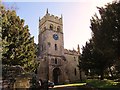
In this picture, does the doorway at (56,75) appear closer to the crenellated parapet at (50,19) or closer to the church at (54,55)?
the church at (54,55)

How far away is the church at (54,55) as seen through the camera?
4706cm

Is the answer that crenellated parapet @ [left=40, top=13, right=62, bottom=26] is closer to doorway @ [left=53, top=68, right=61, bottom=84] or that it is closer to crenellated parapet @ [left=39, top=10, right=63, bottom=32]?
crenellated parapet @ [left=39, top=10, right=63, bottom=32]

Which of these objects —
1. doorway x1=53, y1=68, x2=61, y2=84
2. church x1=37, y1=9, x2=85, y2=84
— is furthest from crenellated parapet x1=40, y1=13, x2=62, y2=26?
doorway x1=53, y1=68, x2=61, y2=84

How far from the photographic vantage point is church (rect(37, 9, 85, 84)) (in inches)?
1853

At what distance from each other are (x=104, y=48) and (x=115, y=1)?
3863 mm

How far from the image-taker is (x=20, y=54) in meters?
22.4

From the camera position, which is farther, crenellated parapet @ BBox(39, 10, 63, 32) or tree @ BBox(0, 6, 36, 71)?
crenellated parapet @ BBox(39, 10, 63, 32)

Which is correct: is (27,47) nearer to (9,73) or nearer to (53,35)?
(9,73)

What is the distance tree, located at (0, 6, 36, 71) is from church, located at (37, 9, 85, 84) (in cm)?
2102

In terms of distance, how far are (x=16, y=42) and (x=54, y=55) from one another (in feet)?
85.9

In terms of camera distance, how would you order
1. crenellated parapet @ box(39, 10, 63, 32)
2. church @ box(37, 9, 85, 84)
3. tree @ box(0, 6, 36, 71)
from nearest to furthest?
1. tree @ box(0, 6, 36, 71)
2. church @ box(37, 9, 85, 84)
3. crenellated parapet @ box(39, 10, 63, 32)

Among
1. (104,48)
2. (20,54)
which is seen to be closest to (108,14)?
(104,48)

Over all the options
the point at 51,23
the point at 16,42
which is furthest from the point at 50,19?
the point at 16,42

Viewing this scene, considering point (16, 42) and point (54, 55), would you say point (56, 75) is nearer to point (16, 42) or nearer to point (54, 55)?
point (54, 55)
